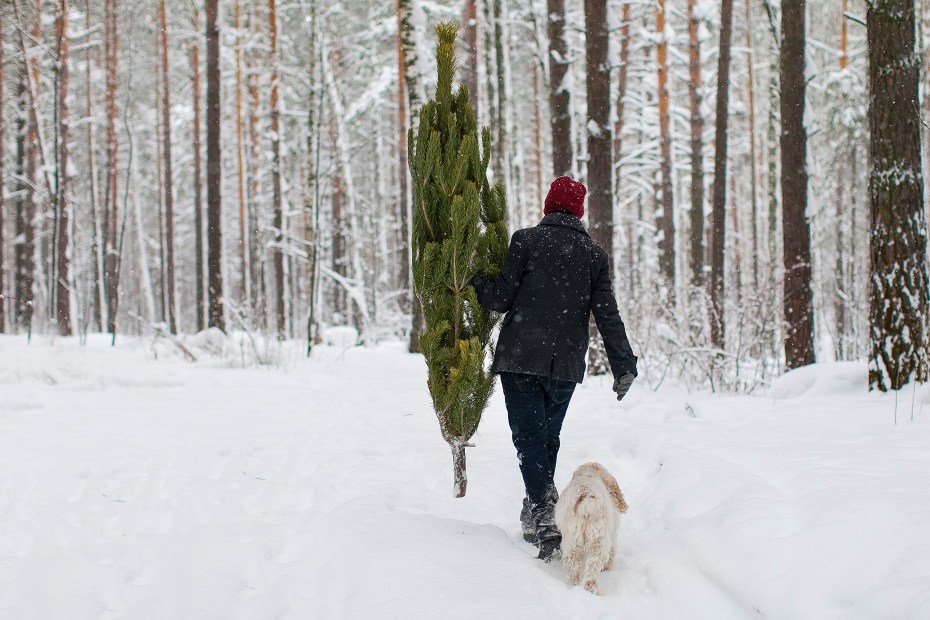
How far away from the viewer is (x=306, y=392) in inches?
297

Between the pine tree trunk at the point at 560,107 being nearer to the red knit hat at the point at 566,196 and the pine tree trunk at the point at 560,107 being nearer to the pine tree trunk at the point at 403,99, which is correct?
the pine tree trunk at the point at 403,99

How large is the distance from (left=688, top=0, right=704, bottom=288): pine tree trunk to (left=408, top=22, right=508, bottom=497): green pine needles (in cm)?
1186

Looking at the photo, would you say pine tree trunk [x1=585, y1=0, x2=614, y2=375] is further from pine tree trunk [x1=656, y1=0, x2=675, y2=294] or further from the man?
pine tree trunk [x1=656, y1=0, x2=675, y2=294]

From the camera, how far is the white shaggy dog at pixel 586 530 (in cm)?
286

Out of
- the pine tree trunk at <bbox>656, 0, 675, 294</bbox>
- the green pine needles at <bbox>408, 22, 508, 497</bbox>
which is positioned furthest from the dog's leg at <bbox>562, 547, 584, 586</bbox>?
the pine tree trunk at <bbox>656, 0, 675, 294</bbox>

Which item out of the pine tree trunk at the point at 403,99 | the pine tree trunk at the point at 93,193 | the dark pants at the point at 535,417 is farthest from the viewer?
the pine tree trunk at the point at 93,193

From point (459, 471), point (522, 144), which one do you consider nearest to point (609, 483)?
point (459, 471)

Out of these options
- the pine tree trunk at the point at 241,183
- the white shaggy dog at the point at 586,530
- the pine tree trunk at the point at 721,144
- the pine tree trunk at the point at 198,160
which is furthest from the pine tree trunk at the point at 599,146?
the pine tree trunk at the point at 198,160

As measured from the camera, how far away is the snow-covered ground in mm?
2582

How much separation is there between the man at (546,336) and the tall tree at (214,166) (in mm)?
10020

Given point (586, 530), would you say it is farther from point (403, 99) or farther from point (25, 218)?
point (25, 218)

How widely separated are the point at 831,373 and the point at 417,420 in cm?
436

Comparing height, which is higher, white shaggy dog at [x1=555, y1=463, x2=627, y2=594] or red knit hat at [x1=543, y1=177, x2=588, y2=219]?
red knit hat at [x1=543, y1=177, x2=588, y2=219]

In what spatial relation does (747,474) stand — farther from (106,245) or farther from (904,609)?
(106,245)
